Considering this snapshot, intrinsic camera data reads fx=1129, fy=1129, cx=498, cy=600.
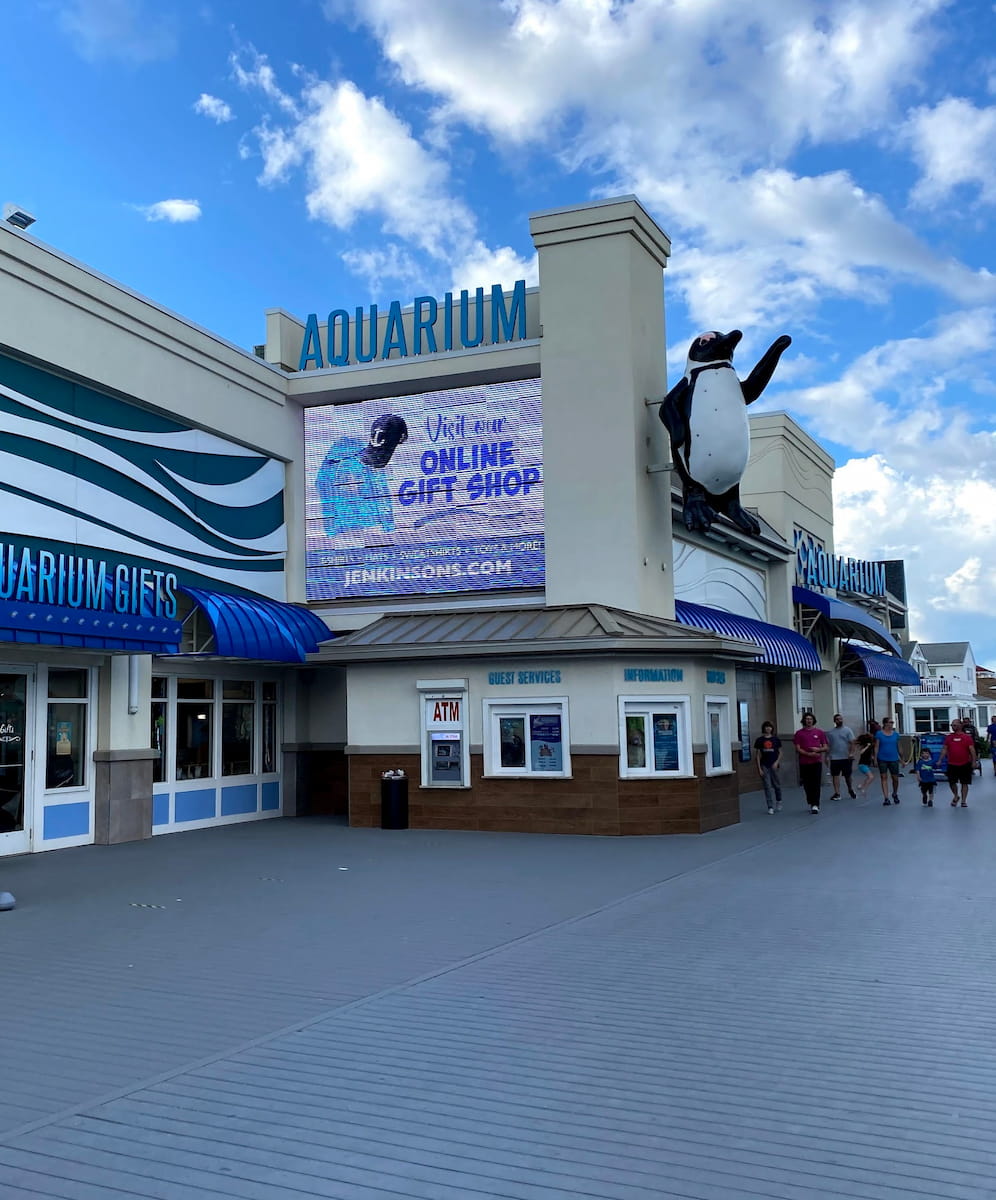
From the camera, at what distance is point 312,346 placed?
902 inches

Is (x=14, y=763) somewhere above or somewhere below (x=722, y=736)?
below

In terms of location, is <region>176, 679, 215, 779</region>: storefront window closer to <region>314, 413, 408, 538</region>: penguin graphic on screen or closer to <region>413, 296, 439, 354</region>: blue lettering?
<region>314, 413, 408, 538</region>: penguin graphic on screen

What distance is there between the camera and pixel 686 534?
24484 mm

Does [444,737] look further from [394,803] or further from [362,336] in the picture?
[362,336]

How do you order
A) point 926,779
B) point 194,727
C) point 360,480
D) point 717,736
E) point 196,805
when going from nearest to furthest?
point 717,736 < point 196,805 < point 194,727 < point 926,779 < point 360,480

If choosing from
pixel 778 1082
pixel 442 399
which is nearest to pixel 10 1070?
pixel 778 1082

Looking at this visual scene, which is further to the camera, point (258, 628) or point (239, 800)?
point (239, 800)

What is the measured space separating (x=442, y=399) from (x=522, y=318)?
2133 millimetres

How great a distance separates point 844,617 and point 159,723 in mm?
19667

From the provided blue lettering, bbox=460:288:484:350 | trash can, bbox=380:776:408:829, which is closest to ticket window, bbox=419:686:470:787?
trash can, bbox=380:776:408:829

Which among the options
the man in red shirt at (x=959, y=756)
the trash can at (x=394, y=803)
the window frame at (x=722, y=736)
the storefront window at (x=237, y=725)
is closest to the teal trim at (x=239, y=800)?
the storefront window at (x=237, y=725)

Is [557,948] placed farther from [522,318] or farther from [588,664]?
[522,318]

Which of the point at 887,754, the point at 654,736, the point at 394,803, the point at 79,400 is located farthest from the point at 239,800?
the point at 887,754

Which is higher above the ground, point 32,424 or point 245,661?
point 32,424
